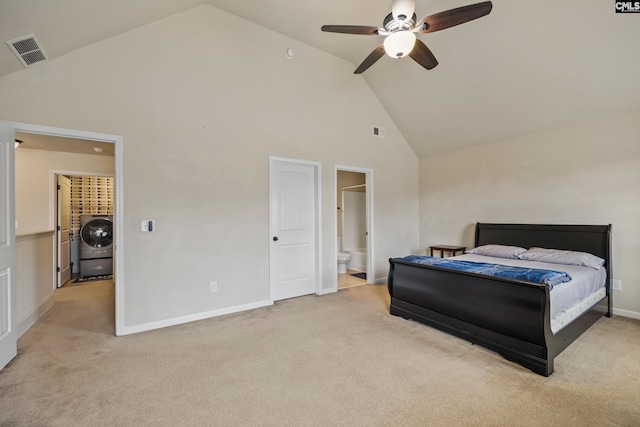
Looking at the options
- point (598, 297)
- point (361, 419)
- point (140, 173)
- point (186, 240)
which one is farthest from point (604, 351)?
point (140, 173)

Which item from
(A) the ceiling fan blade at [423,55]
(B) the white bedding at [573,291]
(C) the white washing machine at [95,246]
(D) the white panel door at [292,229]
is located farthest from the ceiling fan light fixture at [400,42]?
(C) the white washing machine at [95,246]

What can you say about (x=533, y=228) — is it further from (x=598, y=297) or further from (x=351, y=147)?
(x=351, y=147)

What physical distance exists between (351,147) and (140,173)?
10.2 feet

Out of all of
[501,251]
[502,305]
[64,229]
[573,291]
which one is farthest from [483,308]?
[64,229]

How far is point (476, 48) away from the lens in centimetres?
353

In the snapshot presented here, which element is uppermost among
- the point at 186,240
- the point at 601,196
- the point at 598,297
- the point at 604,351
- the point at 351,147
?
the point at 351,147

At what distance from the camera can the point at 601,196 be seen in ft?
11.9

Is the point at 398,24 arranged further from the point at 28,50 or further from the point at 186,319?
the point at 186,319

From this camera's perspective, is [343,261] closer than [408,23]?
No

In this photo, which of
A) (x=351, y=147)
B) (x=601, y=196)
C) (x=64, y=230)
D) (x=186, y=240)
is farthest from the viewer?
(x=64, y=230)

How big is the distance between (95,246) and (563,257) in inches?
315

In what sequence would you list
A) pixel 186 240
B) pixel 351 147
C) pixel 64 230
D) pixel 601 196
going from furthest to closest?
1. pixel 64 230
2. pixel 351 147
3. pixel 601 196
4. pixel 186 240

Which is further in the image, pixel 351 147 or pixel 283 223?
pixel 351 147

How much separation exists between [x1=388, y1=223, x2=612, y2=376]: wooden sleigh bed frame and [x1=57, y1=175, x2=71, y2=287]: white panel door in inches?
227
